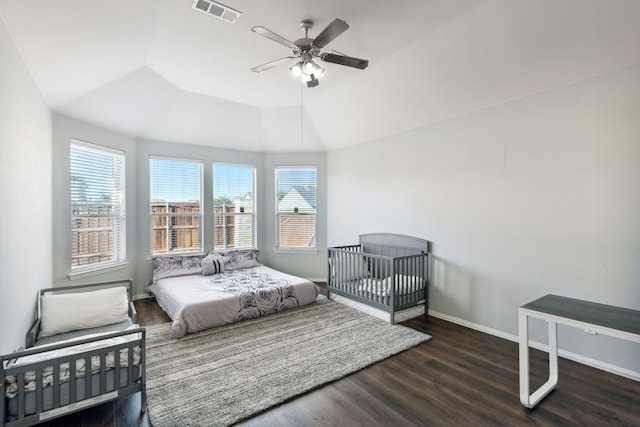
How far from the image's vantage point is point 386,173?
473cm

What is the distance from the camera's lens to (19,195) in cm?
238

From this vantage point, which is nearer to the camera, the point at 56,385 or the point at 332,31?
the point at 56,385

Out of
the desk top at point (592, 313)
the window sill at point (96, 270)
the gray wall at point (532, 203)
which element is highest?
the gray wall at point (532, 203)

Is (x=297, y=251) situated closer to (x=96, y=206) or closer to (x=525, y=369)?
(x=96, y=206)

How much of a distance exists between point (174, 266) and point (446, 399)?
13.7ft

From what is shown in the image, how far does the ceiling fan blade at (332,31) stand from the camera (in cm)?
206

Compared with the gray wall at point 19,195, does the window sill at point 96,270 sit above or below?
below

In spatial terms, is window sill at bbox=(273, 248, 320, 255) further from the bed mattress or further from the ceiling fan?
the ceiling fan

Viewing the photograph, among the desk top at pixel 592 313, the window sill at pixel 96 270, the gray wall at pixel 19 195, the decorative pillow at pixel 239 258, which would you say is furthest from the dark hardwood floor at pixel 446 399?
the decorative pillow at pixel 239 258

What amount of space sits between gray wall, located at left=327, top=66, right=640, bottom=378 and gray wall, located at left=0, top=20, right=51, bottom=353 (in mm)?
4136

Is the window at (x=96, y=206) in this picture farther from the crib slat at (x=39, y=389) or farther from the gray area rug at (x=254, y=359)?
the crib slat at (x=39, y=389)

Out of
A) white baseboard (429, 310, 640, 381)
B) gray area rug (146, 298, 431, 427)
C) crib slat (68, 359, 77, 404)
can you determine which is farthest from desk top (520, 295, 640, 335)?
crib slat (68, 359, 77, 404)

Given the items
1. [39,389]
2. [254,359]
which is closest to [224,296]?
[254,359]

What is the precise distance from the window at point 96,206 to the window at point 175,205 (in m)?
0.48
